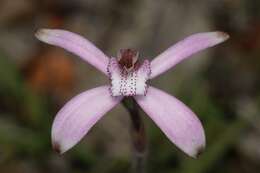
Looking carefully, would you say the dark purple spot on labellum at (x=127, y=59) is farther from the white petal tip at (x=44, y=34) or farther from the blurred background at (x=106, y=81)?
the blurred background at (x=106, y=81)

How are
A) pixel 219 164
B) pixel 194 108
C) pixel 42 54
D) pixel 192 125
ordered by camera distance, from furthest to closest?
1. pixel 42 54
2. pixel 219 164
3. pixel 194 108
4. pixel 192 125

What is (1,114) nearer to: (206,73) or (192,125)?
(206,73)

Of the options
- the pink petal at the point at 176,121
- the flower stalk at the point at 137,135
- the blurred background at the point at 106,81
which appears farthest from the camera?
the blurred background at the point at 106,81

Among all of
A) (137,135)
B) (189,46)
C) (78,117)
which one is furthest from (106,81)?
(78,117)

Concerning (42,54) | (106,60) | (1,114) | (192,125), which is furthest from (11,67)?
(192,125)

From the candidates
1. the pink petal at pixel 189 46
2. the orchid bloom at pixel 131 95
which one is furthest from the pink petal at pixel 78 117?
the pink petal at pixel 189 46
